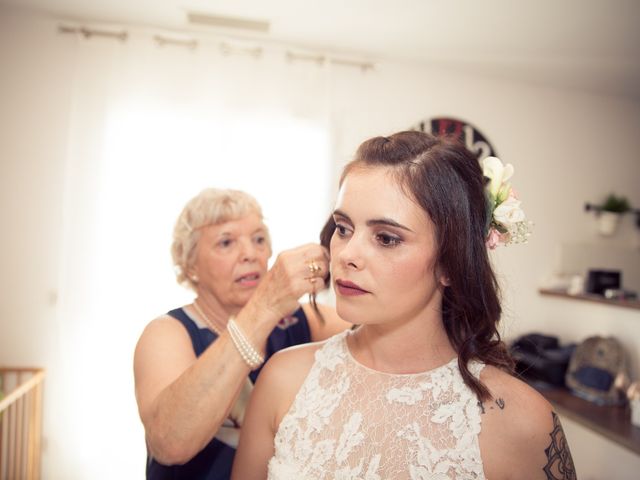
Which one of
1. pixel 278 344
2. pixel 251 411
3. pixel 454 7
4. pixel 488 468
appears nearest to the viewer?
pixel 488 468

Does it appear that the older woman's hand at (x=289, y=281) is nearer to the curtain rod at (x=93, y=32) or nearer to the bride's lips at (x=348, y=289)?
the bride's lips at (x=348, y=289)

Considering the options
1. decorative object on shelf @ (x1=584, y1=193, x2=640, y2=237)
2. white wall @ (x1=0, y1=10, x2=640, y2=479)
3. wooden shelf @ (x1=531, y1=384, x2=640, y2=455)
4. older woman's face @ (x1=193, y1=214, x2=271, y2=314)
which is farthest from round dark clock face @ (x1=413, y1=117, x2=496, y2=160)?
older woman's face @ (x1=193, y1=214, x2=271, y2=314)

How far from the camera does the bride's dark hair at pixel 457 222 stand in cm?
98

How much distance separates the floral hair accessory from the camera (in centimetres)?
105

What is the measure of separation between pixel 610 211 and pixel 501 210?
3.56 metres

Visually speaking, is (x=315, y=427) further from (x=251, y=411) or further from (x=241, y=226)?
(x=241, y=226)

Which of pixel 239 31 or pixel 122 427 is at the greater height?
pixel 239 31

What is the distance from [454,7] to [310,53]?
3.50 feet

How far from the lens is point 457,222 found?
99 centimetres

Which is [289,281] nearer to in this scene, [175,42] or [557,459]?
[557,459]

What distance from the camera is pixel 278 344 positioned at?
4.99 ft

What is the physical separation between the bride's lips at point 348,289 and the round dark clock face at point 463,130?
2822 millimetres

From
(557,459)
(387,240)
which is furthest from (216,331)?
(557,459)

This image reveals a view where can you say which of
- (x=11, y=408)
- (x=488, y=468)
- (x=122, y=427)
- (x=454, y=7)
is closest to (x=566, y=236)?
(x=454, y=7)
